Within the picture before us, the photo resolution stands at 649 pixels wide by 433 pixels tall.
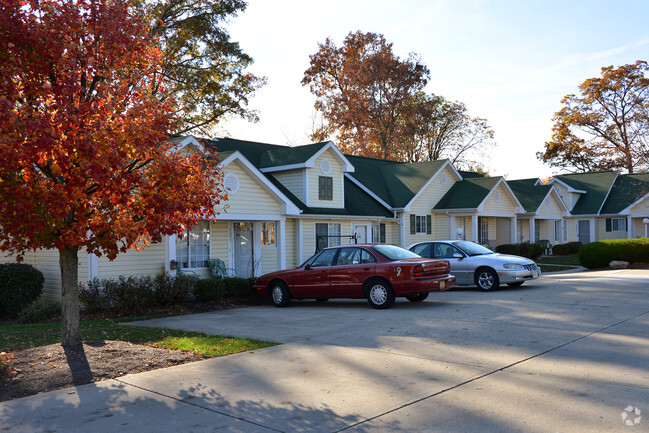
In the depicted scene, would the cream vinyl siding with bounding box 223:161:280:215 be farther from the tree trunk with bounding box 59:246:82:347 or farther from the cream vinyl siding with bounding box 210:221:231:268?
the tree trunk with bounding box 59:246:82:347

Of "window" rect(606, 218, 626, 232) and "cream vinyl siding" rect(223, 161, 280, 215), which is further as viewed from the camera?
"window" rect(606, 218, 626, 232)

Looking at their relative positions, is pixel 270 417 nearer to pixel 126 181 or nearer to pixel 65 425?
pixel 65 425

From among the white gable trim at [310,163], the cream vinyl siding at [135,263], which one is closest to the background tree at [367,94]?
the white gable trim at [310,163]

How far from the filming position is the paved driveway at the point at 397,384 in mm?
5227

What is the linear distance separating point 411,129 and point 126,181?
39.6m

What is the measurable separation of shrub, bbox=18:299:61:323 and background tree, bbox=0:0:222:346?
526 centimetres

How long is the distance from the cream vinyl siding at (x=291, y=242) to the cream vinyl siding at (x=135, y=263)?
242 inches

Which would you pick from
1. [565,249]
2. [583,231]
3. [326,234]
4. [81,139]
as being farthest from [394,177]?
[81,139]

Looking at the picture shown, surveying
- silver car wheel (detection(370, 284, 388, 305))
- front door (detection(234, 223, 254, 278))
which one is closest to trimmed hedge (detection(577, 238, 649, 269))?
→ front door (detection(234, 223, 254, 278))

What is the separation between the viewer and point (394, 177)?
31.3 meters

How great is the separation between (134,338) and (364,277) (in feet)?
18.3

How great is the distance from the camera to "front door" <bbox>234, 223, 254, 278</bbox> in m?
19.9

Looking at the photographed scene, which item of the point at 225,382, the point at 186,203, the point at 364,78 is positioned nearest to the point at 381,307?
the point at 186,203

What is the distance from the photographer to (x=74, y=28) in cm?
786
